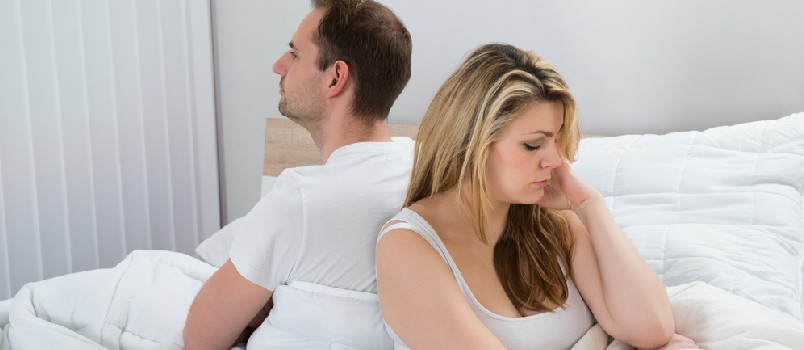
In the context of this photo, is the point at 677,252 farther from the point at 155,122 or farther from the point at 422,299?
the point at 155,122

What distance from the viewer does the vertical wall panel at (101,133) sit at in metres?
2.38

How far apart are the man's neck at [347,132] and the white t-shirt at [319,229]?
4.5 inches

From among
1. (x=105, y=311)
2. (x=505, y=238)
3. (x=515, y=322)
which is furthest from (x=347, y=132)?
(x=105, y=311)

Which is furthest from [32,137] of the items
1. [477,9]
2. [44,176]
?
[477,9]

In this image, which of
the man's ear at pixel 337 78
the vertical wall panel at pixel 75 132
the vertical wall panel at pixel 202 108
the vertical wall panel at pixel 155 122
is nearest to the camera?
the man's ear at pixel 337 78

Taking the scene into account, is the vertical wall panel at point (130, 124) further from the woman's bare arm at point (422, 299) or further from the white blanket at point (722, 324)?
the white blanket at point (722, 324)

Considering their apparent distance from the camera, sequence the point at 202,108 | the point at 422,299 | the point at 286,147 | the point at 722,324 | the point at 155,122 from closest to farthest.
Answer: the point at 422,299 < the point at 722,324 < the point at 286,147 < the point at 155,122 < the point at 202,108

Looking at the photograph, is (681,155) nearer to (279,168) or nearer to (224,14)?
(279,168)

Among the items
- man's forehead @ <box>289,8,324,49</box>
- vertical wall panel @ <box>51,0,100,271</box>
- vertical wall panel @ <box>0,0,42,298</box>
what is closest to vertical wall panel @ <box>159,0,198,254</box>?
vertical wall panel @ <box>51,0,100,271</box>

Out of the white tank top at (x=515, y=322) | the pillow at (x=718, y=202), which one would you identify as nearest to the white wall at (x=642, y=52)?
the pillow at (x=718, y=202)

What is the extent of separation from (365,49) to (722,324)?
72 centimetres

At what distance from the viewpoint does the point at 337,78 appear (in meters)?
1.57

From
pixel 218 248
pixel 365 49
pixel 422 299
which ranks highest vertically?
pixel 365 49

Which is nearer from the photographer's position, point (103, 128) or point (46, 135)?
point (46, 135)
